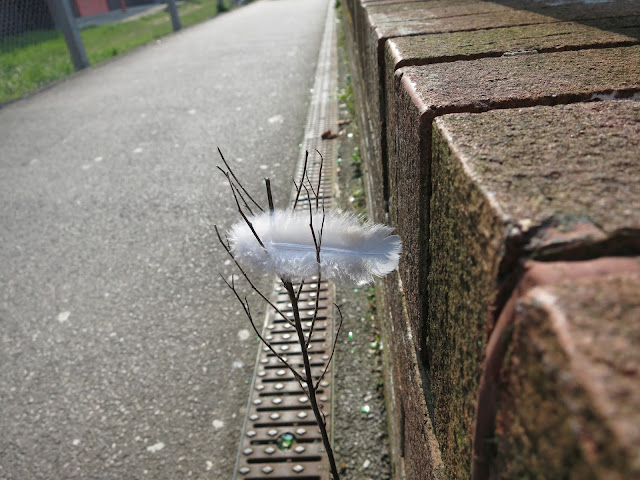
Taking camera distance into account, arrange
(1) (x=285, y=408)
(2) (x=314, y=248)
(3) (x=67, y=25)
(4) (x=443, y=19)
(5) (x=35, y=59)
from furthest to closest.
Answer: (5) (x=35, y=59)
(3) (x=67, y=25)
(1) (x=285, y=408)
(4) (x=443, y=19)
(2) (x=314, y=248)

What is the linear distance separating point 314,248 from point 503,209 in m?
0.64

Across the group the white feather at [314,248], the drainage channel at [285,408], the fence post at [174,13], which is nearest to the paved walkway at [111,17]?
the fence post at [174,13]

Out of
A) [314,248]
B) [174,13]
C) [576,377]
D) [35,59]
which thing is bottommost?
[35,59]

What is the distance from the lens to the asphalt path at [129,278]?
8.57ft

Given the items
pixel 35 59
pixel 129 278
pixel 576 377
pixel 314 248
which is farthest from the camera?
pixel 35 59

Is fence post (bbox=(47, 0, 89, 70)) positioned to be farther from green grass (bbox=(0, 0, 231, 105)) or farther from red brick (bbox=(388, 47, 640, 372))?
red brick (bbox=(388, 47, 640, 372))

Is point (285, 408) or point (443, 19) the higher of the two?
point (443, 19)

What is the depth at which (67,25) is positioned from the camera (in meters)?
11.4

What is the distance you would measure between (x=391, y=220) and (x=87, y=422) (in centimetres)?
210

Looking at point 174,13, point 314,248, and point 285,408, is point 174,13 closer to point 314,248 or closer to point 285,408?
point 285,408

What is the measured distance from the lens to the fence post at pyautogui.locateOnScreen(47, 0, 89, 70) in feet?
36.9

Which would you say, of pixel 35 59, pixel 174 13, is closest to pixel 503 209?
pixel 35 59

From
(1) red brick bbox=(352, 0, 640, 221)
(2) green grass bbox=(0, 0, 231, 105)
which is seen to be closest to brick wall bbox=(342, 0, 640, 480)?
(1) red brick bbox=(352, 0, 640, 221)

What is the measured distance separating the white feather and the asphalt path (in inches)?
63.6
